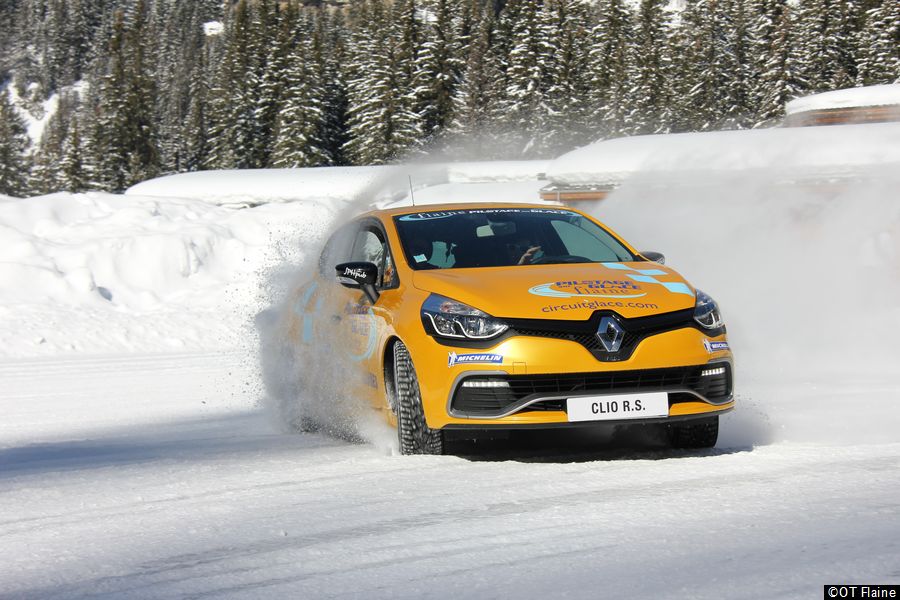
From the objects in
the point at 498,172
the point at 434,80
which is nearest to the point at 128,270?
the point at 498,172

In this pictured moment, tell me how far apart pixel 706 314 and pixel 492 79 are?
70.8 metres

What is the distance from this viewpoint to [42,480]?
592 cm

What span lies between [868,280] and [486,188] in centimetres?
1594

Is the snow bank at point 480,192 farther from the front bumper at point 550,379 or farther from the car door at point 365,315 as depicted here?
the front bumper at point 550,379

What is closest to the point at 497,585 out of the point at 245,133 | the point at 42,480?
the point at 42,480

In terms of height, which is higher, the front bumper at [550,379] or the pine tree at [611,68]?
the pine tree at [611,68]

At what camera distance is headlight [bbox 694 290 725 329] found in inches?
233

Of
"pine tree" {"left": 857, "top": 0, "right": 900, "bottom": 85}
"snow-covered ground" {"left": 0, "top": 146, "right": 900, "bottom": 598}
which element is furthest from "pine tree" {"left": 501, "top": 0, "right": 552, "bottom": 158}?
"snow-covered ground" {"left": 0, "top": 146, "right": 900, "bottom": 598}

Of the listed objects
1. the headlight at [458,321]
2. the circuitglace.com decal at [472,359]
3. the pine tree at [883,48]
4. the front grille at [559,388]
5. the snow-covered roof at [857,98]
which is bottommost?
the front grille at [559,388]

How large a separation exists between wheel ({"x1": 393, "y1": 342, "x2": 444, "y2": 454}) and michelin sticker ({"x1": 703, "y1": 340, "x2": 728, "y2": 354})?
1.44m

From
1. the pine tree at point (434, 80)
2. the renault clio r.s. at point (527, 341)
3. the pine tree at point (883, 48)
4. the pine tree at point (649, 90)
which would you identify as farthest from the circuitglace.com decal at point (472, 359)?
the pine tree at point (434, 80)

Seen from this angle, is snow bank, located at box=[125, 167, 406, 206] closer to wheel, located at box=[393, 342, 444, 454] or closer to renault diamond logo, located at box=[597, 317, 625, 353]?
wheel, located at box=[393, 342, 444, 454]

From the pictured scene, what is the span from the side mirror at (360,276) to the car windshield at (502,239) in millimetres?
235

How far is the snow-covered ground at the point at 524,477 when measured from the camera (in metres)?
3.67
